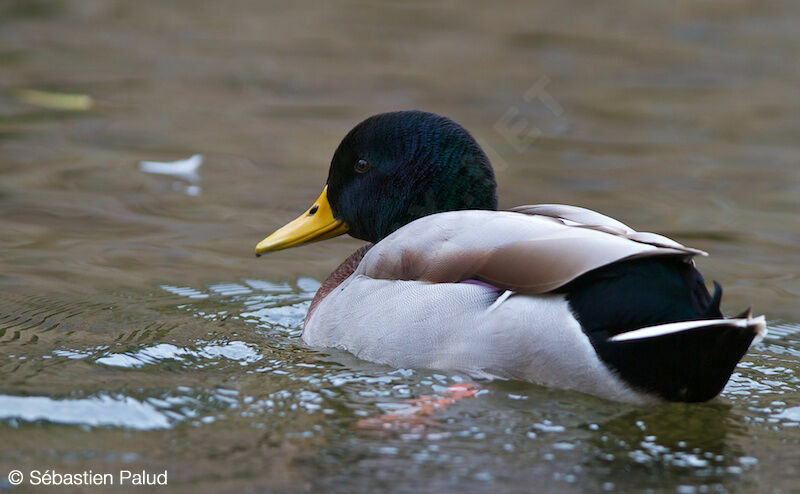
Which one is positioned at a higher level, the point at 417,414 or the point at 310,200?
the point at 310,200

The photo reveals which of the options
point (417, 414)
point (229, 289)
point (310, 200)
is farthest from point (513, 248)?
point (310, 200)

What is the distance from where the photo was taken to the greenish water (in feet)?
12.8

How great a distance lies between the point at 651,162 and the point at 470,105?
6.68 ft

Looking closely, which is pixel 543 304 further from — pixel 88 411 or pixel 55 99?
pixel 55 99

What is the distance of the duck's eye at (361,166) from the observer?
5477 millimetres

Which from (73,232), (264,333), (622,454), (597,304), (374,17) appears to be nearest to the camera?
(622,454)

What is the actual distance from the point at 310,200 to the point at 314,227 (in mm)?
2538

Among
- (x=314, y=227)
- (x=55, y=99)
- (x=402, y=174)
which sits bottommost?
(x=314, y=227)

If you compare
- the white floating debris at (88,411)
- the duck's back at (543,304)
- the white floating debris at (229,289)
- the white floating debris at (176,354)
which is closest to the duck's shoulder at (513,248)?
the duck's back at (543,304)

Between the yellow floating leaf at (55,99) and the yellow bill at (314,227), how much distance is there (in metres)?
5.27

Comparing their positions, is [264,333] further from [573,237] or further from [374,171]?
[573,237]

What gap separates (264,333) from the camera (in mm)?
5422

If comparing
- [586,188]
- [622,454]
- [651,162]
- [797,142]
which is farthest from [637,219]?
[622,454]

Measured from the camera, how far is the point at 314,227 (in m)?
5.71
